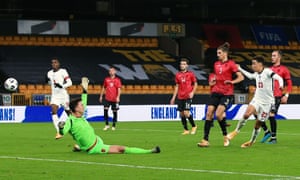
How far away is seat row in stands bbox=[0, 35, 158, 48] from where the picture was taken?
47784 millimetres

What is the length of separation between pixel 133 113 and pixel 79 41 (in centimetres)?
1204

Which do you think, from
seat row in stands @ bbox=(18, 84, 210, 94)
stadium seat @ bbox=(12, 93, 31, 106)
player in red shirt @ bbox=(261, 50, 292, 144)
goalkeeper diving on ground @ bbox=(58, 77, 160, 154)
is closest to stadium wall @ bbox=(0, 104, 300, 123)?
stadium seat @ bbox=(12, 93, 31, 106)

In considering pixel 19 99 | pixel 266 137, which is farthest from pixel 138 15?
pixel 266 137

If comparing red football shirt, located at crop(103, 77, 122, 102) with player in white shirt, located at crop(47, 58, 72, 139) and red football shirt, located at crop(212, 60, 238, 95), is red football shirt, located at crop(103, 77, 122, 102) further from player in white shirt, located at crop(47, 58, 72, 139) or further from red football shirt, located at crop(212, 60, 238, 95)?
red football shirt, located at crop(212, 60, 238, 95)

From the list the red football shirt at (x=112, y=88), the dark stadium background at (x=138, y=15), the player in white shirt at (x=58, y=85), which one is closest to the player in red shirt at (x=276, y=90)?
the player in white shirt at (x=58, y=85)

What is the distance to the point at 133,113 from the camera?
128 feet

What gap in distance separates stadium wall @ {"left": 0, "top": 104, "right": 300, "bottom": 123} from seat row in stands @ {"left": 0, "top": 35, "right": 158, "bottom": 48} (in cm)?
1032

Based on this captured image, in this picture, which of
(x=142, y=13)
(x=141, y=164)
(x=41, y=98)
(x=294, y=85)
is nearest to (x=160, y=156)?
(x=141, y=164)

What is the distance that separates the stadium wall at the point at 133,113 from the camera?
37375 millimetres

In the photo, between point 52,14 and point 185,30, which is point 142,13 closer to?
point 185,30

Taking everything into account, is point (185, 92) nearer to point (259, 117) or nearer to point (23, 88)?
point (259, 117)

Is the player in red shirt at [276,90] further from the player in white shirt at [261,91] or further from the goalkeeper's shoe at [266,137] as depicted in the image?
the player in white shirt at [261,91]

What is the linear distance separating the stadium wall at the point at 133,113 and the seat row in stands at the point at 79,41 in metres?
10.3

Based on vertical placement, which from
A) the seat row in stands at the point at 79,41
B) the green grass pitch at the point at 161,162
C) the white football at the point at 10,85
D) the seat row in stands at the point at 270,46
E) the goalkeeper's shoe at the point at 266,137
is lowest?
the goalkeeper's shoe at the point at 266,137
